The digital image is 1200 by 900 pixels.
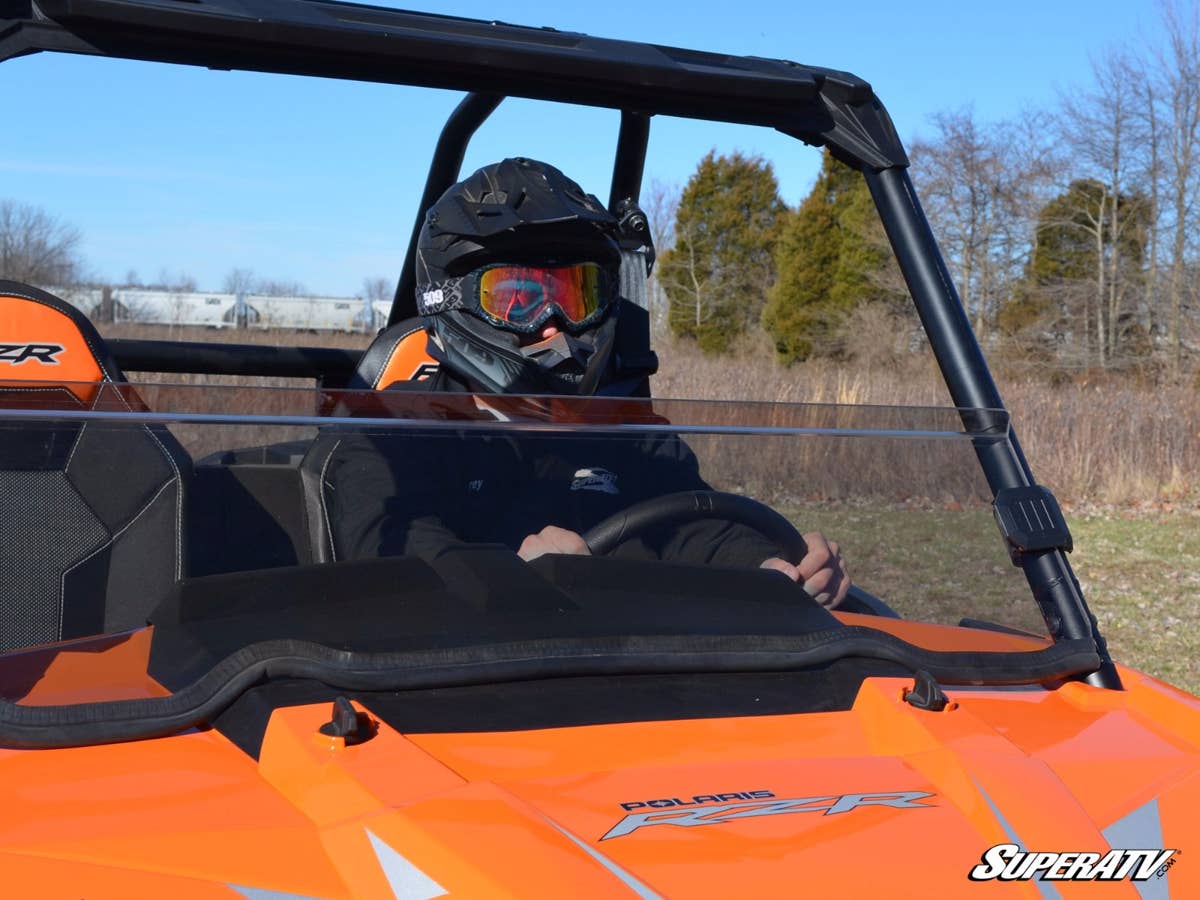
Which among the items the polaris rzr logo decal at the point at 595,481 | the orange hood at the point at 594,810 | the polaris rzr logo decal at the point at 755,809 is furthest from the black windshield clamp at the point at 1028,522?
the polaris rzr logo decal at the point at 755,809

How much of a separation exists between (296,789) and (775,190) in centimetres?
2701

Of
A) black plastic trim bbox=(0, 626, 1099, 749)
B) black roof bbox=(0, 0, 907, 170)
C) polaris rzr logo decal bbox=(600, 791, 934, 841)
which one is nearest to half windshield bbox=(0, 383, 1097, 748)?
black plastic trim bbox=(0, 626, 1099, 749)

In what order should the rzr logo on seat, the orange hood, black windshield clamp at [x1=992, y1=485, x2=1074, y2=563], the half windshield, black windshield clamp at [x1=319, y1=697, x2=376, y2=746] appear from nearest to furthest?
A: the orange hood → black windshield clamp at [x1=319, y1=697, x2=376, y2=746] → the half windshield → black windshield clamp at [x1=992, y1=485, x2=1074, y2=563] → the rzr logo on seat

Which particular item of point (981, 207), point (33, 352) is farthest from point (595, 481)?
point (981, 207)

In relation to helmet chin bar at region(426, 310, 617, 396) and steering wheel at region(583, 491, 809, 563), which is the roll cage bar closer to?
steering wheel at region(583, 491, 809, 563)

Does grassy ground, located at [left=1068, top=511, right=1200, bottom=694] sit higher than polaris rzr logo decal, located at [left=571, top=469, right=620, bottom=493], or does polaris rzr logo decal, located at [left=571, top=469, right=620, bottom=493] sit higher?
polaris rzr logo decal, located at [left=571, top=469, right=620, bottom=493]

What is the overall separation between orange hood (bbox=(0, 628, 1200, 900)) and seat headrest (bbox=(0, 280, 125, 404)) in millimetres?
1099

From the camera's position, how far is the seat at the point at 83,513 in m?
1.39

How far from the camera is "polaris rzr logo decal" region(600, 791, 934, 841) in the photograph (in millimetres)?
1052

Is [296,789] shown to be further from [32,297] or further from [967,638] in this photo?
[32,297]

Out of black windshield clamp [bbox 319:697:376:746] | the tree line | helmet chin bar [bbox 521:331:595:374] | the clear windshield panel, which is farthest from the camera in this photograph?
the tree line

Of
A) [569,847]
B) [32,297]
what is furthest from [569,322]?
[569,847]

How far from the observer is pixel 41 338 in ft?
7.09

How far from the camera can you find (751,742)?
125cm
